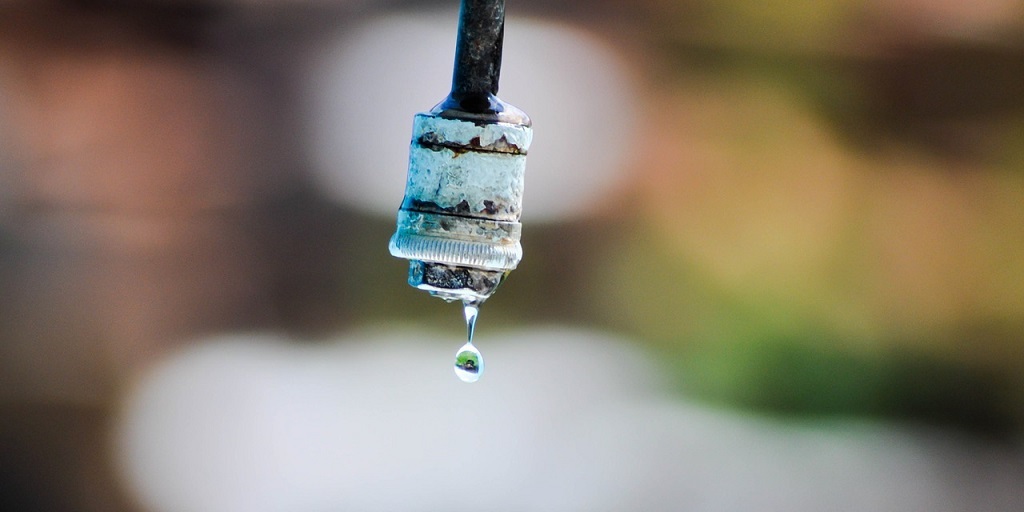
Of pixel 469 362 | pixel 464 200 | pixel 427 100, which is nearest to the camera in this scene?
pixel 464 200

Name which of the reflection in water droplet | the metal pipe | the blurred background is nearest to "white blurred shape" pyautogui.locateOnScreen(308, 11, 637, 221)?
the blurred background

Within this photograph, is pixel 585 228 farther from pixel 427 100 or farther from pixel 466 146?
pixel 466 146

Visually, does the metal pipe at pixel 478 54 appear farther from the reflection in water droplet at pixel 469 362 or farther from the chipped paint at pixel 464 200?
the reflection in water droplet at pixel 469 362

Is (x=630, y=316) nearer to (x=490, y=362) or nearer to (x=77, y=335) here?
(x=490, y=362)

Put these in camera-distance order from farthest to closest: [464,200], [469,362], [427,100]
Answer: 1. [427,100]
2. [469,362]
3. [464,200]

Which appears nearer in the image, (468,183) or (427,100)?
(468,183)

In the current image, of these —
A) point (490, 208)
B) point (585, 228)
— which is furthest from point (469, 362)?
point (585, 228)
